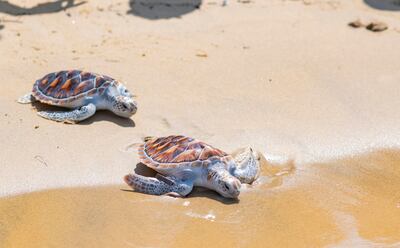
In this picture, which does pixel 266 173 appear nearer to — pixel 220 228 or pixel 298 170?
pixel 298 170

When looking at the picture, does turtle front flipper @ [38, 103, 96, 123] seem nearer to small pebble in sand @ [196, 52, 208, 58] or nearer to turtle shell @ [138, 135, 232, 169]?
turtle shell @ [138, 135, 232, 169]

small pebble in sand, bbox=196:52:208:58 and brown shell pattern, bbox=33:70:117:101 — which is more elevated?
brown shell pattern, bbox=33:70:117:101

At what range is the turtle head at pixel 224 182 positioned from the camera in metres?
5.63

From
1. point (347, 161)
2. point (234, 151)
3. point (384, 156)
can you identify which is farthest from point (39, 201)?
point (384, 156)

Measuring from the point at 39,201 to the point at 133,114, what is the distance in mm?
1618

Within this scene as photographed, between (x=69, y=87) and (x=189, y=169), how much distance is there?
1.79 m

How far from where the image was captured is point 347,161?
6.50 m

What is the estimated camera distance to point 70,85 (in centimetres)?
678

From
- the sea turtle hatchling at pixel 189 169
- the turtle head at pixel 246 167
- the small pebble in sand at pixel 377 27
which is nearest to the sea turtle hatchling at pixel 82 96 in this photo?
the sea turtle hatchling at pixel 189 169

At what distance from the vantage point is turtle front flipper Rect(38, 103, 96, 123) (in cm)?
661

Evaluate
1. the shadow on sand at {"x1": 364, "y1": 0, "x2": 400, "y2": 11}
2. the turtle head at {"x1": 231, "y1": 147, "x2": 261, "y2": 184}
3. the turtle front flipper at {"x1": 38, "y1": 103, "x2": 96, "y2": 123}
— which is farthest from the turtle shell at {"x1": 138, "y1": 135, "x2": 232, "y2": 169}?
the shadow on sand at {"x1": 364, "y1": 0, "x2": 400, "y2": 11}

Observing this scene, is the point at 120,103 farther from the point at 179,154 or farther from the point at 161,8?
the point at 161,8

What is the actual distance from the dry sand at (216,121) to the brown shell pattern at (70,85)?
0.91 ft

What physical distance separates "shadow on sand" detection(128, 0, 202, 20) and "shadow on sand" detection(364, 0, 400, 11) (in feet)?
8.63
